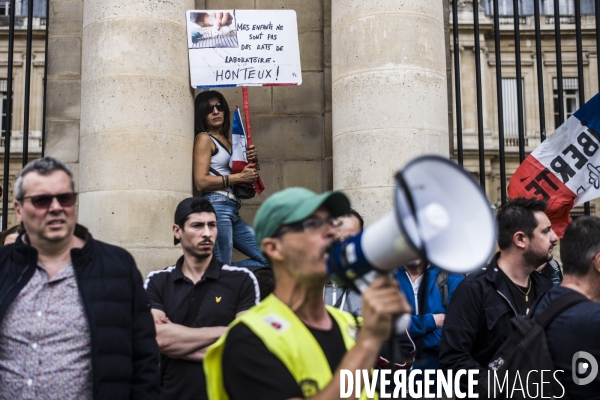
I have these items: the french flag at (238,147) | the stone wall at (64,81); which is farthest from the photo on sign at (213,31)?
the stone wall at (64,81)

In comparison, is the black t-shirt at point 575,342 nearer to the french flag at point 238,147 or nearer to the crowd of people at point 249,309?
the crowd of people at point 249,309

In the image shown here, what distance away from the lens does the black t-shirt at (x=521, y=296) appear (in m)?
4.52

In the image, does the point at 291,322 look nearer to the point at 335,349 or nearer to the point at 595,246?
the point at 335,349

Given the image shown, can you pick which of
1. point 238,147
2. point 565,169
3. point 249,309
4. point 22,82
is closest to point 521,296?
point 249,309

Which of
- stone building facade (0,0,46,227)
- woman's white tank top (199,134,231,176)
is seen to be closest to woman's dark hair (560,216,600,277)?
woman's white tank top (199,134,231,176)

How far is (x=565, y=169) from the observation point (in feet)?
23.3

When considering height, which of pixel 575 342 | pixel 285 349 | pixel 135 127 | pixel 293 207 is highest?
pixel 135 127

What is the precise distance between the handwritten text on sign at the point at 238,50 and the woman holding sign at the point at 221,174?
27 centimetres

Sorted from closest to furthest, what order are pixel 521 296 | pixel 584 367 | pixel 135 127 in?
pixel 584 367 < pixel 521 296 < pixel 135 127

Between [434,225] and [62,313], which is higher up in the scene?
[434,225]

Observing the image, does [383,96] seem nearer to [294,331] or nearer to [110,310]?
[110,310]

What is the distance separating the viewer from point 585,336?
3611 mm

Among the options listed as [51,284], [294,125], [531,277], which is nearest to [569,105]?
[294,125]

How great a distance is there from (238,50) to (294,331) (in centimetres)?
443
